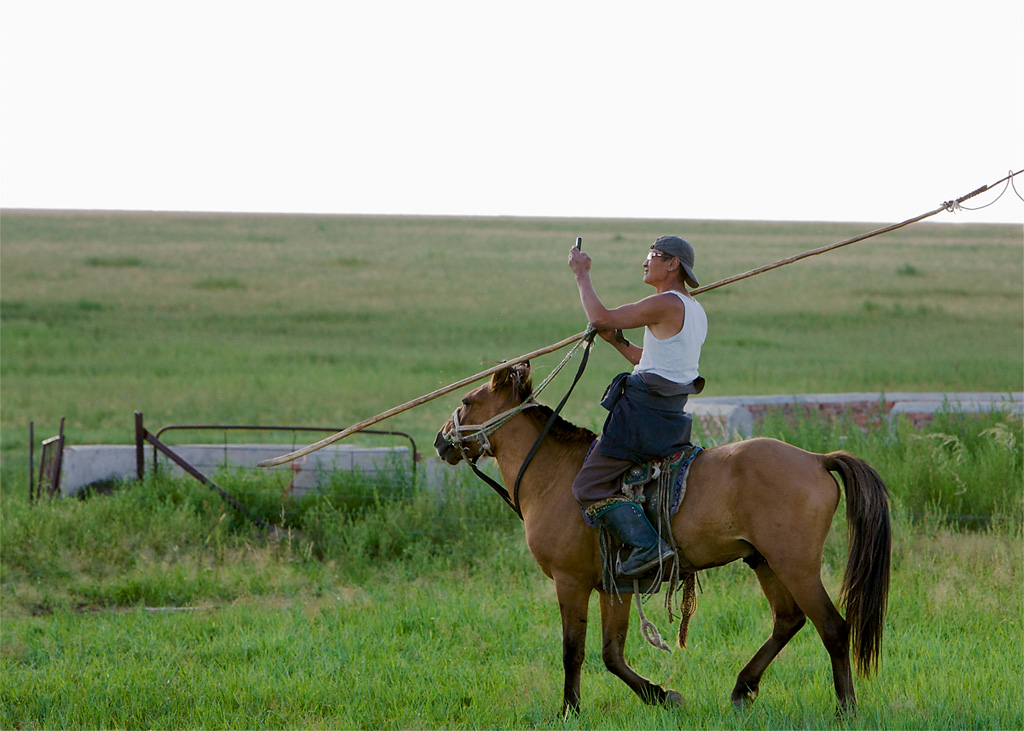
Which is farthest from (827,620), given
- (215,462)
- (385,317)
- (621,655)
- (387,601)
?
(385,317)

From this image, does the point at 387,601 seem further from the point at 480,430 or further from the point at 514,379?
the point at 514,379

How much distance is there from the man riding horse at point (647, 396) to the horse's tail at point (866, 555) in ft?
2.68

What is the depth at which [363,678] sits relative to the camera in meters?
5.61

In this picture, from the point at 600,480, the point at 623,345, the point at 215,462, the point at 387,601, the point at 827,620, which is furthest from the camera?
the point at 215,462

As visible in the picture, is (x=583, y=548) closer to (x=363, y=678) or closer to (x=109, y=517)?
(x=363, y=678)

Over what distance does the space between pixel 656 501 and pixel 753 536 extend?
1.65 feet

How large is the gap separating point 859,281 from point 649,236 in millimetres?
29021

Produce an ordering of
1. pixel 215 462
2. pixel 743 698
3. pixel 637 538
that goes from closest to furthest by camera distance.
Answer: pixel 637 538 < pixel 743 698 < pixel 215 462

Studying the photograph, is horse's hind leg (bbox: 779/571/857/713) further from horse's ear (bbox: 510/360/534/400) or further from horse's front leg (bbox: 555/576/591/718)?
horse's ear (bbox: 510/360/534/400)

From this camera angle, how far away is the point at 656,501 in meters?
4.93

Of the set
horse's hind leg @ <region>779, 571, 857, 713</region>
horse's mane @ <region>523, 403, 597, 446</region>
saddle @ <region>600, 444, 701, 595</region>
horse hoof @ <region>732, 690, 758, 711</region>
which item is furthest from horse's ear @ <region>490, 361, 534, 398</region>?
horse hoof @ <region>732, 690, 758, 711</region>

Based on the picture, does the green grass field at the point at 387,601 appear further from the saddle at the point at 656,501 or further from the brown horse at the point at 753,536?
the saddle at the point at 656,501

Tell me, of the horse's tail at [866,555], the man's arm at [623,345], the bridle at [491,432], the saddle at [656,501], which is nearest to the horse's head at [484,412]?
the bridle at [491,432]

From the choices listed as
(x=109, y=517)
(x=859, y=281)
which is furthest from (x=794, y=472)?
(x=859, y=281)
